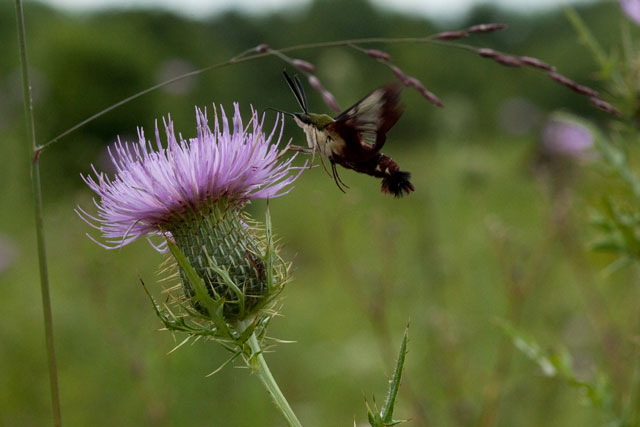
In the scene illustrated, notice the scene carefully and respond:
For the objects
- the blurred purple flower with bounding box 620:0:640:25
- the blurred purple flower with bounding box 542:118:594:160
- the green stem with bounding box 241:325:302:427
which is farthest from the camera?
the blurred purple flower with bounding box 542:118:594:160

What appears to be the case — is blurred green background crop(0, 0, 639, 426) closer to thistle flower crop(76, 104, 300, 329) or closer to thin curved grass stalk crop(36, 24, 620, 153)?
thistle flower crop(76, 104, 300, 329)

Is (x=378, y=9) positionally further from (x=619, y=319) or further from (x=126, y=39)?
(x=619, y=319)

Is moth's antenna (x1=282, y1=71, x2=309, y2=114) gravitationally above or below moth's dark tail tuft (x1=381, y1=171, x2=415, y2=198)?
above

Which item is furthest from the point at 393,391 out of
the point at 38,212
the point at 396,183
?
the point at 38,212

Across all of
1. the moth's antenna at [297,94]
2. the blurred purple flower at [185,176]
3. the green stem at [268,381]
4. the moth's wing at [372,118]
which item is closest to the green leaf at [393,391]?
the green stem at [268,381]

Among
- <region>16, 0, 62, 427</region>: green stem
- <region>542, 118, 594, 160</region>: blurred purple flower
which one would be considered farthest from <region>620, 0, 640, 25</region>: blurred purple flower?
<region>542, 118, 594, 160</region>: blurred purple flower

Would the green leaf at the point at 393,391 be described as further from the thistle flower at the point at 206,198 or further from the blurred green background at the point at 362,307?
the blurred green background at the point at 362,307
